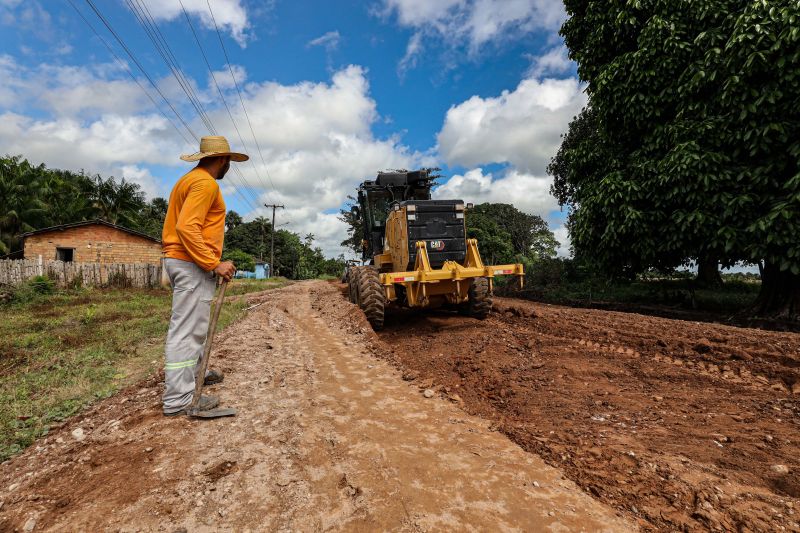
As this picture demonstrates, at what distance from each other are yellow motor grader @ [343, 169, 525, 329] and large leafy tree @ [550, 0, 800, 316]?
148 inches

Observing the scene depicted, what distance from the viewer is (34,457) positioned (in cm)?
260

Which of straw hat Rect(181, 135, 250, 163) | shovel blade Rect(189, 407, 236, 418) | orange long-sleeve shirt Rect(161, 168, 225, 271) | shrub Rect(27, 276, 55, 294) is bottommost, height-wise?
shovel blade Rect(189, 407, 236, 418)

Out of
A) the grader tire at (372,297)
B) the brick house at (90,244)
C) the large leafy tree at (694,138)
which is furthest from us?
the brick house at (90,244)

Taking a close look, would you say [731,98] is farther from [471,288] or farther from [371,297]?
[371,297]

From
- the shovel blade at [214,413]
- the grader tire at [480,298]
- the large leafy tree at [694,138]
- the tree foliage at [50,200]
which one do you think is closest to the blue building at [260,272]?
the tree foliage at [50,200]

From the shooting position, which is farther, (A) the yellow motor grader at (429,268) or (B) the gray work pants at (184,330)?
(A) the yellow motor grader at (429,268)

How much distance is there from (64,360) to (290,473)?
15.2 ft

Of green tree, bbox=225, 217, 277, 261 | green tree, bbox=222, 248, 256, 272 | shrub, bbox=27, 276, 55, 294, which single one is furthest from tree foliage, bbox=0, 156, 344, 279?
green tree, bbox=225, 217, 277, 261

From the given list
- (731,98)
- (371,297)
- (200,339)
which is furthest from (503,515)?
(731,98)

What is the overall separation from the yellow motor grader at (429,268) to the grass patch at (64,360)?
3.11 meters

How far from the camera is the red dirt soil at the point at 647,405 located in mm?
2158

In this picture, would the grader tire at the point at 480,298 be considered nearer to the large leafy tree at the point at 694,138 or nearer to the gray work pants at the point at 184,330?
the large leafy tree at the point at 694,138

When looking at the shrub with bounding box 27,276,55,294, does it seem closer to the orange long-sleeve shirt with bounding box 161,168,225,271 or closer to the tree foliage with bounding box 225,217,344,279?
the orange long-sleeve shirt with bounding box 161,168,225,271

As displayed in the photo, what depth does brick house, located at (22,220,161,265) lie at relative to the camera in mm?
20906
